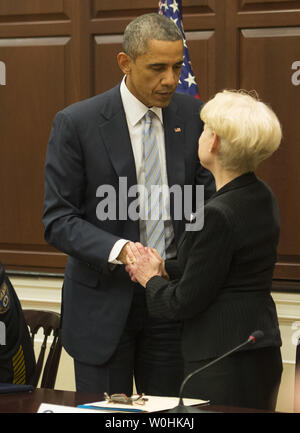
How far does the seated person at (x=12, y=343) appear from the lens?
219cm

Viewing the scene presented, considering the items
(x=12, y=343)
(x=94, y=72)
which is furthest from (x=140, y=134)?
(x=94, y=72)

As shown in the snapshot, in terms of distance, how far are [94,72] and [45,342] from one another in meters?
1.84

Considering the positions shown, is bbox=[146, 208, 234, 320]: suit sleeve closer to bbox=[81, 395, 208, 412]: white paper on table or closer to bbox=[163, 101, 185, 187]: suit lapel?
bbox=[81, 395, 208, 412]: white paper on table

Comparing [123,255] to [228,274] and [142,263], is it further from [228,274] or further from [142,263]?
[228,274]

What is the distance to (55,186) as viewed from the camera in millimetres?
2553

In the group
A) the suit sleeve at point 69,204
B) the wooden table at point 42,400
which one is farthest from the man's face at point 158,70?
the wooden table at point 42,400

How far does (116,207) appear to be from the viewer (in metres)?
2.57

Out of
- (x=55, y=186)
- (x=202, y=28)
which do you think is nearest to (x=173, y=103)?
(x=55, y=186)

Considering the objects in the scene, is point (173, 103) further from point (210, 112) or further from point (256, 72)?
point (256, 72)

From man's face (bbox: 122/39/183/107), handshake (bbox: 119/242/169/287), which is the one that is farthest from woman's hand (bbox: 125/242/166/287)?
man's face (bbox: 122/39/183/107)

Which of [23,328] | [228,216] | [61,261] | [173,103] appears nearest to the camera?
[228,216]

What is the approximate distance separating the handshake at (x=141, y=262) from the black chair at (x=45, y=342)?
0.38m

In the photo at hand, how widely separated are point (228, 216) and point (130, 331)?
719 mm

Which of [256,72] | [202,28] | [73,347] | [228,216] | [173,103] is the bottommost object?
[73,347]
